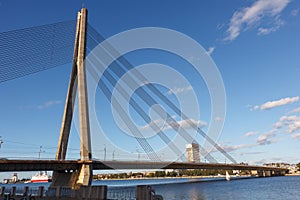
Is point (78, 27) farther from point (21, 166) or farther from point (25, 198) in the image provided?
point (25, 198)

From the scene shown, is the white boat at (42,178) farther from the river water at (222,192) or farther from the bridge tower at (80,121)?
the bridge tower at (80,121)

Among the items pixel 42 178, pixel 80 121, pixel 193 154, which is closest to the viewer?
pixel 80 121

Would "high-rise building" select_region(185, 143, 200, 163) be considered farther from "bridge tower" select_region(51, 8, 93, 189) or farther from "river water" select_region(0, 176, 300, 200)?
"bridge tower" select_region(51, 8, 93, 189)

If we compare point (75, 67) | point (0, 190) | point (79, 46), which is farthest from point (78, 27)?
point (0, 190)

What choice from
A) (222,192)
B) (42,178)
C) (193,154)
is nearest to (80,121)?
(222,192)

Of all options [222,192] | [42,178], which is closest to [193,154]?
[222,192]

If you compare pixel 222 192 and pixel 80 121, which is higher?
pixel 80 121

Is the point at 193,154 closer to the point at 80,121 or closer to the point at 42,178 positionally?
the point at 80,121

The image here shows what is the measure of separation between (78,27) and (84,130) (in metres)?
16.7

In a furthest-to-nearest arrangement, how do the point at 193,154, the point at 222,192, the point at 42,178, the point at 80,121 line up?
the point at 42,178
the point at 193,154
the point at 222,192
the point at 80,121

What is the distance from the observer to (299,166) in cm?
19950

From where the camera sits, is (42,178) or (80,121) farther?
(42,178)

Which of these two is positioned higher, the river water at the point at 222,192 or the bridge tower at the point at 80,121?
the bridge tower at the point at 80,121

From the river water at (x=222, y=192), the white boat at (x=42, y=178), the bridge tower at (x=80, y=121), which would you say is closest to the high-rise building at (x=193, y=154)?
the river water at (x=222, y=192)
